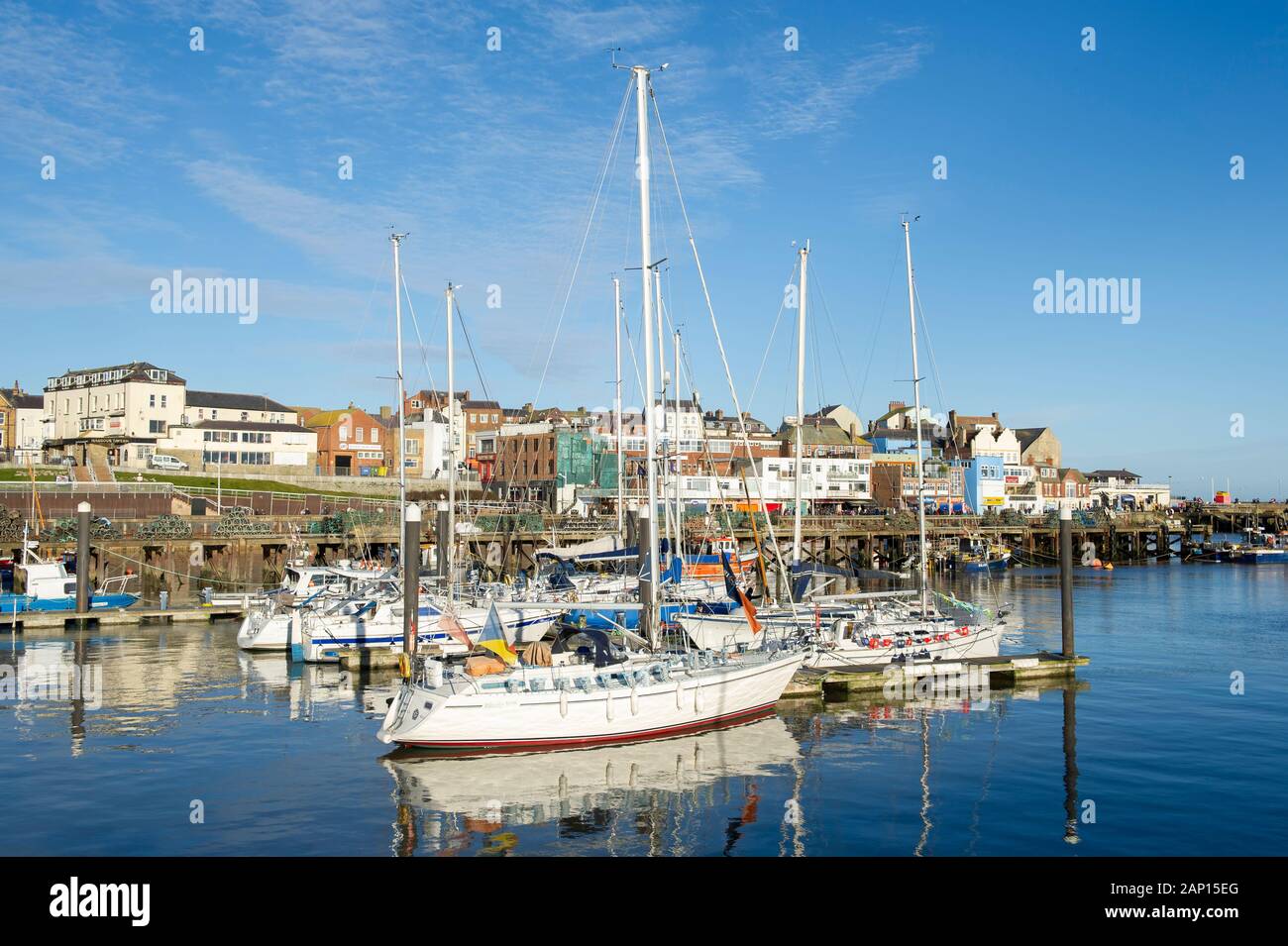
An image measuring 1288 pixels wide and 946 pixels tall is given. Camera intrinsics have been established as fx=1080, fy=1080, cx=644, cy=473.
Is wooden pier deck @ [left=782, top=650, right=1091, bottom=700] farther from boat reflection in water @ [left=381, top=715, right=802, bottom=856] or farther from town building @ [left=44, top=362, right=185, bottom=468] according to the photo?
town building @ [left=44, top=362, right=185, bottom=468]

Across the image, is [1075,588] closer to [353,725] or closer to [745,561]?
[745,561]

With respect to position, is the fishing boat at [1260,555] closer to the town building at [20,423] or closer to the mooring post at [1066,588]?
the mooring post at [1066,588]

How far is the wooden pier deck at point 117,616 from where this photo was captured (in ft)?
157

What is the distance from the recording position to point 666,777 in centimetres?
2414

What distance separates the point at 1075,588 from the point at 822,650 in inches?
1859

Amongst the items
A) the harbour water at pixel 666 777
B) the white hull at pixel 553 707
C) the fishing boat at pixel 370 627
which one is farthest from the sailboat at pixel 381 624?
the white hull at pixel 553 707

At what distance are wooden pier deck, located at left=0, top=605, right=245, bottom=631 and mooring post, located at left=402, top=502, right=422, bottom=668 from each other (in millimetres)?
22456

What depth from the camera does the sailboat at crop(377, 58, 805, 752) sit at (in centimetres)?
2553

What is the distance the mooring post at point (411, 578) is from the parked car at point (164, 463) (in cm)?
7659

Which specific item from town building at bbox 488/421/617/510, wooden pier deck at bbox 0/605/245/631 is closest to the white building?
town building at bbox 488/421/617/510

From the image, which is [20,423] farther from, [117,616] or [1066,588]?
[1066,588]
